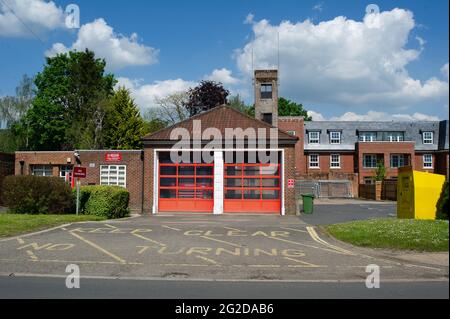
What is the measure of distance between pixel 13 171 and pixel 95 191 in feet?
44.6

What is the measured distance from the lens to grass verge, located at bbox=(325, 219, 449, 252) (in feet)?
36.9

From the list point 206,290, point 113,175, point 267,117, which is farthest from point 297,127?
point 206,290

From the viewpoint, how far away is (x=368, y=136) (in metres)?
53.6

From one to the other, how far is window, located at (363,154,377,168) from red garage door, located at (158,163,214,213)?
104 feet

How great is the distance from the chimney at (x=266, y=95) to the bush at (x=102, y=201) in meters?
26.3

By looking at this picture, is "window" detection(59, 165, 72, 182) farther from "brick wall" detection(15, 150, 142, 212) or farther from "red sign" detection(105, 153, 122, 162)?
"red sign" detection(105, 153, 122, 162)

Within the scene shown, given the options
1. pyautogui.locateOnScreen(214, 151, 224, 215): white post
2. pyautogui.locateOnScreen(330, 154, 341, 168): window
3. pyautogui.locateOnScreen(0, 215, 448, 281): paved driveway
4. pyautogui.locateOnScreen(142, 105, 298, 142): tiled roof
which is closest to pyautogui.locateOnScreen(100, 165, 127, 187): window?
pyautogui.locateOnScreen(142, 105, 298, 142): tiled roof

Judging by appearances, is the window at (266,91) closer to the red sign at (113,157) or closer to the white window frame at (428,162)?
the white window frame at (428,162)

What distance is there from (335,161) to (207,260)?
45.1 metres

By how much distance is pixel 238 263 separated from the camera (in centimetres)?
980

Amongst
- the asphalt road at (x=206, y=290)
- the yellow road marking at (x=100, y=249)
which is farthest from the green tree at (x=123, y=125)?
the asphalt road at (x=206, y=290)

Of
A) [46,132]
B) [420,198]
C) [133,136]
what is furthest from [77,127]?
[420,198]

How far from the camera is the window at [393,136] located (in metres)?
53.0
